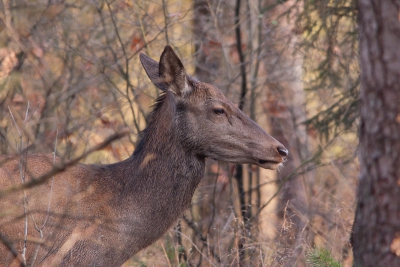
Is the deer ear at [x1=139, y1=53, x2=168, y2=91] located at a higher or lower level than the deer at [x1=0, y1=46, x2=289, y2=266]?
higher

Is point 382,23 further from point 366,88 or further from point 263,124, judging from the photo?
point 263,124

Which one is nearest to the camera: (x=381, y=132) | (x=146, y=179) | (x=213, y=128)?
(x=381, y=132)

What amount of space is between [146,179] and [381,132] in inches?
87.8

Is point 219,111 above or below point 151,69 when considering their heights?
below

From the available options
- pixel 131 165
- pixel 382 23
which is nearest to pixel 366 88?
pixel 382 23

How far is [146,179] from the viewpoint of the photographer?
5531mm

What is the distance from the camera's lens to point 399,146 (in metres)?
4.04

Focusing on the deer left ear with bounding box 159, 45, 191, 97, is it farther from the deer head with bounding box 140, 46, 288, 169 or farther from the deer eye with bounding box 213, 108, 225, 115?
the deer eye with bounding box 213, 108, 225, 115

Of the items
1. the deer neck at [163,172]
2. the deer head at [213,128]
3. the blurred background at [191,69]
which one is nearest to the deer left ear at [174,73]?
the deer head at [213,128]

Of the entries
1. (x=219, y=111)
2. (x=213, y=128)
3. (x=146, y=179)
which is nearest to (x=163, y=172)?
(x=146, y=179)

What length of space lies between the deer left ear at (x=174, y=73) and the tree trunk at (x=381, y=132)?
75.6 inches

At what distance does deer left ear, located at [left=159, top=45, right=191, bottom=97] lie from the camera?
561 centimetres

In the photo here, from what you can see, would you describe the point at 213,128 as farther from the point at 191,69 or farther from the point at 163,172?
the point at 191,69

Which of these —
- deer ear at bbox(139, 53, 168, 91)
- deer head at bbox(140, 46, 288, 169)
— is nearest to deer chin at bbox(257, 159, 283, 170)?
deer head at bbox(140, 46, 288, 169)
